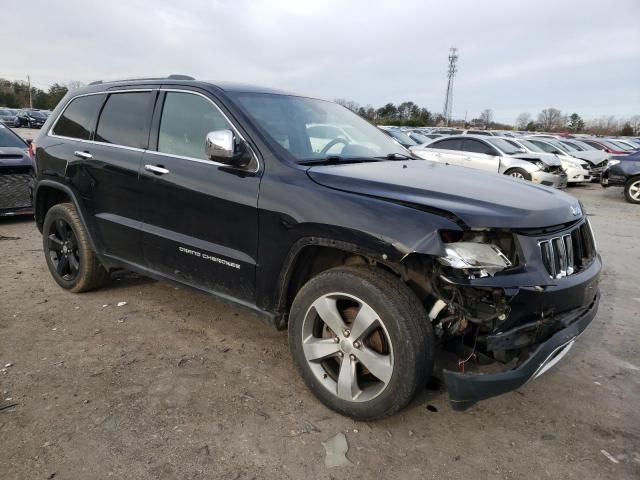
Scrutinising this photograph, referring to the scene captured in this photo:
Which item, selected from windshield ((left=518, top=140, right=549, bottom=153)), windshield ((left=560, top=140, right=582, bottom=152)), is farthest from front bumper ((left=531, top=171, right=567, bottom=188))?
windshield ((left=560, top=140, right=582, bottom=152))

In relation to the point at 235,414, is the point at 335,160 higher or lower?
higher

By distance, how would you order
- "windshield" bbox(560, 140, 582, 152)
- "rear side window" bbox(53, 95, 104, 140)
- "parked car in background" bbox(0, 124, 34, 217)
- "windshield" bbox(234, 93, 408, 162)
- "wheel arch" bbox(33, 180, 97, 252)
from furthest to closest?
1. "windshield" bbox(560, 140, 582, 152)
2. "parked car in background" bbox(0, 124, 34, 217)
3. "wheel arch" bbox(33, 180, 97, 252)
4. "rear side window" bbox(53, 95, 104, 140)
5. "windshield" bbox(234, 93, 408, 162)

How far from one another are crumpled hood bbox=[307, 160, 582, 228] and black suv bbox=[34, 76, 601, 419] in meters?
0.01

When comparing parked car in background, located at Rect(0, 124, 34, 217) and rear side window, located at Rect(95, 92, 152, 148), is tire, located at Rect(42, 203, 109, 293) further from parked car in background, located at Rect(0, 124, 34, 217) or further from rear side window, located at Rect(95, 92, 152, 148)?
parked car in background, located at Rect(0, 124, 34, 217)

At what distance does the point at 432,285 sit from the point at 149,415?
5.55ft

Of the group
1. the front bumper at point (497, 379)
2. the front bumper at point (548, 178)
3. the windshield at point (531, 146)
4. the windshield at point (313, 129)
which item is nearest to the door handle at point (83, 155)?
the windshield at point (313, 129)

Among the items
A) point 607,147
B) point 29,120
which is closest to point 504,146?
point 607,147

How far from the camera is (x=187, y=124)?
335cm

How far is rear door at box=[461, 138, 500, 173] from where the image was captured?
1291 centimetres

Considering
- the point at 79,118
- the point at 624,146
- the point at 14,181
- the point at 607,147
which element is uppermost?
the point at 624,146

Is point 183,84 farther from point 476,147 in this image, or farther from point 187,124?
point 476,147

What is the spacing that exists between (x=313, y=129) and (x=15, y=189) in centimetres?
595

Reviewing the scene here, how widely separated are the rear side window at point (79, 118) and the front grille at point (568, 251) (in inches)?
141

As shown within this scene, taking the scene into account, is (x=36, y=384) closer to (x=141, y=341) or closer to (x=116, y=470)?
(x=141, y=341)
